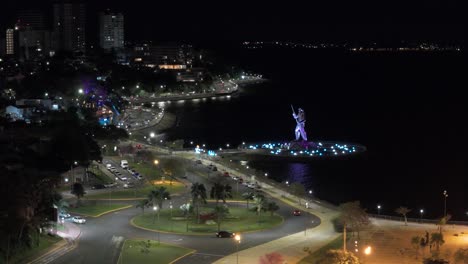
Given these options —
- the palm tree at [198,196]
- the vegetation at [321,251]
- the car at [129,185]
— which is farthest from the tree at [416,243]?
the car at [129,185]

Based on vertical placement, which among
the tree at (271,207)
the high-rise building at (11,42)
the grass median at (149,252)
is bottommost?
the grass median at (149,252)

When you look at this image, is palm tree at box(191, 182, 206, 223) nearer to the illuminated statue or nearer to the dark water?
the dark water

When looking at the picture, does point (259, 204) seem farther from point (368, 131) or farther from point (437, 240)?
point (368, 131)

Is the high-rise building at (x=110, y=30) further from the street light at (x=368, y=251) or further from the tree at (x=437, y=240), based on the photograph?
the street light at (x=368, y=251)

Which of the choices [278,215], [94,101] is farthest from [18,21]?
[278,215]

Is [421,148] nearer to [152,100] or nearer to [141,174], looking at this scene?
[141,174]

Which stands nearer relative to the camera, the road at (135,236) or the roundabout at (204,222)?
the road at (135,236)

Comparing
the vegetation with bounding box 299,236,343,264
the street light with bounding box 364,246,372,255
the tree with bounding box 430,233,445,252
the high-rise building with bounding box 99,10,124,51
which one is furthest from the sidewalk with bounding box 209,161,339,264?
the high-rise building with bounding box 99,10,124,51
